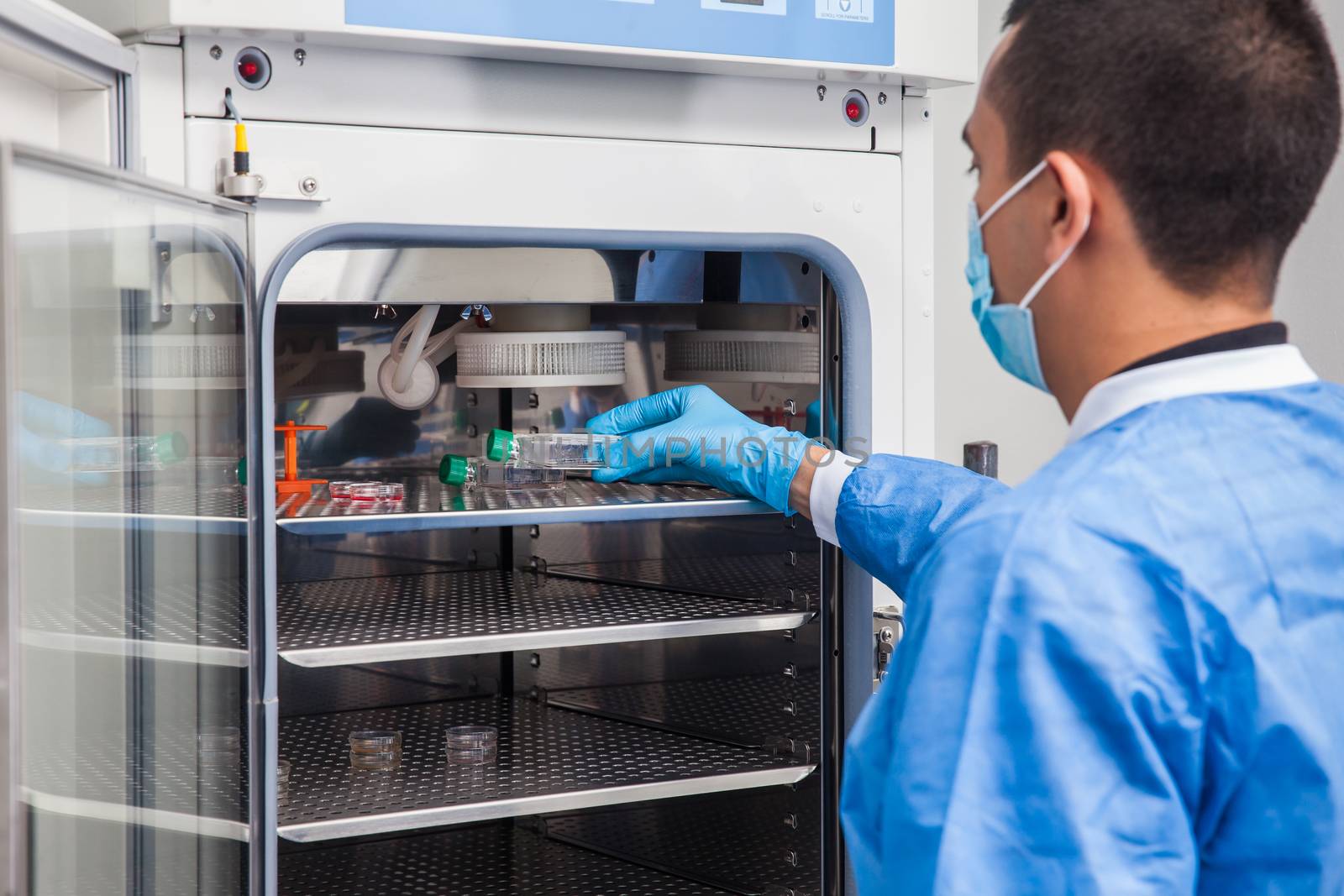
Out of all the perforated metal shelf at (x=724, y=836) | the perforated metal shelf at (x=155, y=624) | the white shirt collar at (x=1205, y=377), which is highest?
the white shirt collar at (x=1205, y=377)

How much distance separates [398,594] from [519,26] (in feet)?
3.02

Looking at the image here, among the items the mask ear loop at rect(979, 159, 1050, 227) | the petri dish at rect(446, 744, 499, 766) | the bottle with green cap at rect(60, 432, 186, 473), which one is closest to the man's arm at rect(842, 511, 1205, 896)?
the mask ear loop at rect(979, 159, 1050, 227)

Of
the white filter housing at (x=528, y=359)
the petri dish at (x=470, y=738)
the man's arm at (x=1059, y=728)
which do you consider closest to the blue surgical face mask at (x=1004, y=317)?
the man's arm at (x=1059, y=728)

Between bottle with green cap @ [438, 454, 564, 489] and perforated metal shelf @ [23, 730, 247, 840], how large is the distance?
57 cm

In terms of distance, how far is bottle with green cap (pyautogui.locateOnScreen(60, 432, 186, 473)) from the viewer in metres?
1.09

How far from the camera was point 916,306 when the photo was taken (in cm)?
171

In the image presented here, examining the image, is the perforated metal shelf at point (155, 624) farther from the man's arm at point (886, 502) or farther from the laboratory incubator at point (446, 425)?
the man's arm at point (886, 502)

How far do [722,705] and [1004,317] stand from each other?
3.74ft

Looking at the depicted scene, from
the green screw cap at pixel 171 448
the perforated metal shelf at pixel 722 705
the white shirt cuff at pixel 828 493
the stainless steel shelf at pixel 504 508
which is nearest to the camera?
the green screw cap at pixel 171 448

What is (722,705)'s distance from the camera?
6.60 ft

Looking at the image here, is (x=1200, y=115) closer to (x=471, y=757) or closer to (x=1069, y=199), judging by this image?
(x=1069, y=199)

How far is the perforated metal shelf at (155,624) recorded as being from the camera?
1014 mm

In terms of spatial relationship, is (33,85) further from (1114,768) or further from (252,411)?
(1114,768)

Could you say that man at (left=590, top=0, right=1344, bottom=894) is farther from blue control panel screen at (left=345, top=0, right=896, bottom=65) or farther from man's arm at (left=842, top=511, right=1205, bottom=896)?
blue control panel screen at (left=345, top=0, right=896, bottom=65)
